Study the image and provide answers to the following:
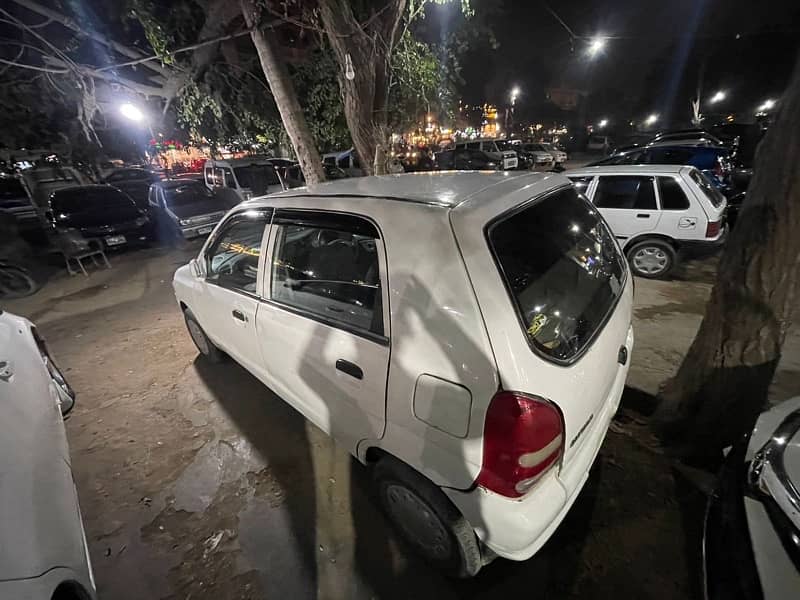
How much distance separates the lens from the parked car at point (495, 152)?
50.2 ft

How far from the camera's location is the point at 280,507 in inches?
86.7

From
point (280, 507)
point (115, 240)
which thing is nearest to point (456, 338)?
point (280, 507)

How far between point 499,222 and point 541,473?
999 millimetres

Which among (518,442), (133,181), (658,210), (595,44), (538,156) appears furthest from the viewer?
(538,156)

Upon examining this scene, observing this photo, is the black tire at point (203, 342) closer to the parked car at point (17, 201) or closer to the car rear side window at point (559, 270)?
the car rear side window at point (559, 270)

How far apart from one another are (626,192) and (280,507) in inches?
228

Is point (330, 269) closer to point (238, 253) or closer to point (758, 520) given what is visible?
point (238, 253)

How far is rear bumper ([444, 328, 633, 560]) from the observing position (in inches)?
51.4

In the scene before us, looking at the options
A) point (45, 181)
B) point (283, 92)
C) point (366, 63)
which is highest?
point (366, 63)

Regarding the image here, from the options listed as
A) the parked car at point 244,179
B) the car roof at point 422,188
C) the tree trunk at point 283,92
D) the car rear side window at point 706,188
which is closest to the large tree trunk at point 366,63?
the tree trunk at point 283,92

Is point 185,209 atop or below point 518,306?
below

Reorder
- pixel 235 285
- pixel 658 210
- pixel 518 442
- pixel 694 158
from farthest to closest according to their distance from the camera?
1. pixel 694 158
2. pixel 658 210
3. pixel 235 285
4. pixel 518 442

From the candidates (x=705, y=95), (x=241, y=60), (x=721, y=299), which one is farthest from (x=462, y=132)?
(x=721, y=299)

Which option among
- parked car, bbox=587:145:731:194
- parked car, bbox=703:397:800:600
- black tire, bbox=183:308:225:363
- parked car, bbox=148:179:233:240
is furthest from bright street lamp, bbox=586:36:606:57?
black tire, bbox=183:308:225:363
